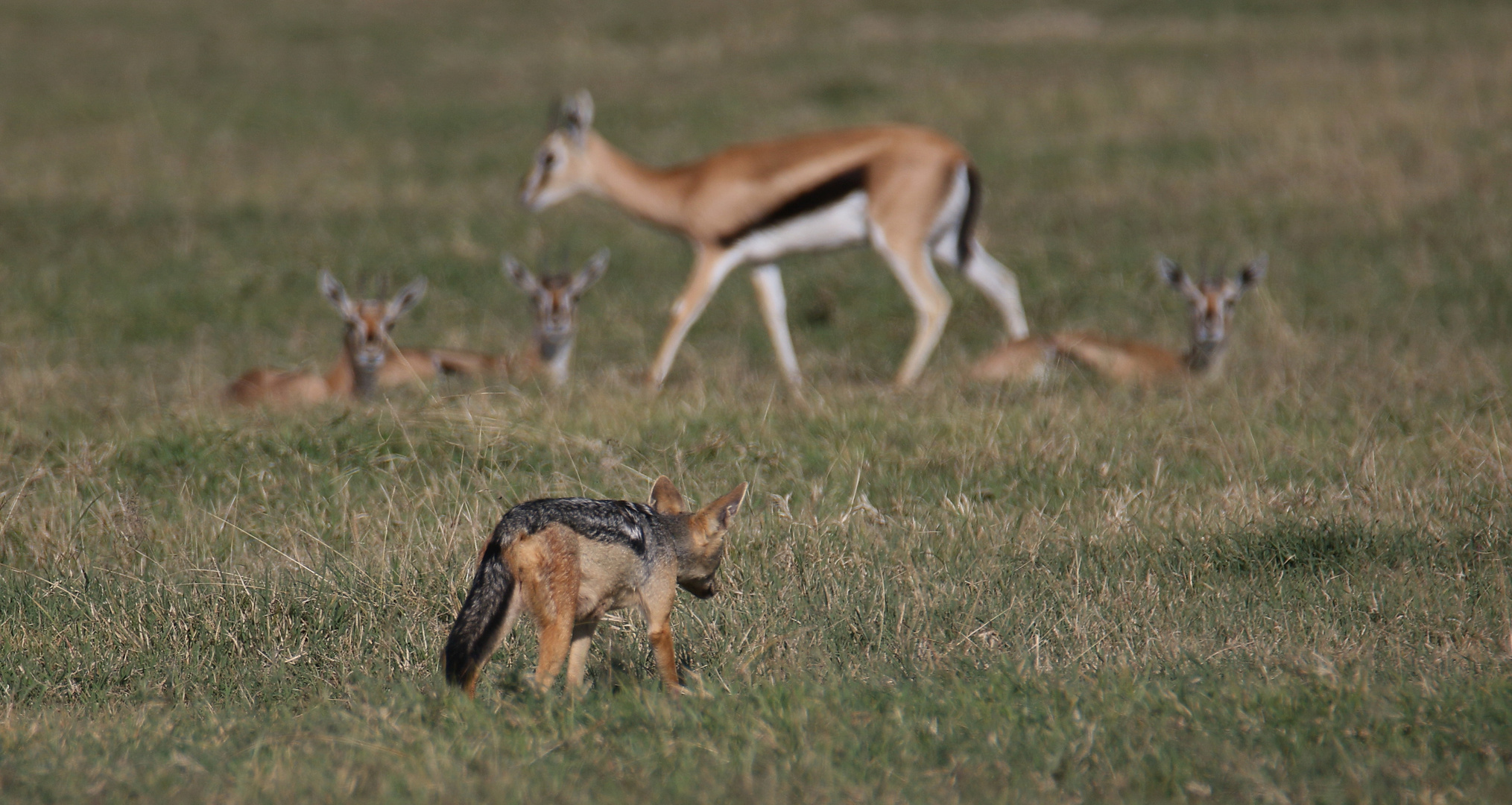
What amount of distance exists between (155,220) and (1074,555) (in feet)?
38.4

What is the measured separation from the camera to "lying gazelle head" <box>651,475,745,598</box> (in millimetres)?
4672

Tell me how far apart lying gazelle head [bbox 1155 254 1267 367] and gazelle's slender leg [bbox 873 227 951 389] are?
61.0 inches

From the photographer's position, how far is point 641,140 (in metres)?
18.3

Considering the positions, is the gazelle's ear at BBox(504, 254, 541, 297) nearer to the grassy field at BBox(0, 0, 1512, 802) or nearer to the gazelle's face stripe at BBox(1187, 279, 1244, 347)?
the grassy field at BBox(0, 0, 1512, 802)

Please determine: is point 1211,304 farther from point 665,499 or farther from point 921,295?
point 665,499

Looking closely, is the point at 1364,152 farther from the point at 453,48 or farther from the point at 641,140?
the point at 453,48

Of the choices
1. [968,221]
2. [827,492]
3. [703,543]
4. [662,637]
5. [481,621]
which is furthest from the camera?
[968,221]

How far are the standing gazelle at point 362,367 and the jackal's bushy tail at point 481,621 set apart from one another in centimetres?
450

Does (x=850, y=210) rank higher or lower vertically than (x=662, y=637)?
higher

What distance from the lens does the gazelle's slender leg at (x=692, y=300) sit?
953 cm

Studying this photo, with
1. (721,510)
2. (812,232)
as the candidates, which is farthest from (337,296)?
(721,510)

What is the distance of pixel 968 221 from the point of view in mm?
10656

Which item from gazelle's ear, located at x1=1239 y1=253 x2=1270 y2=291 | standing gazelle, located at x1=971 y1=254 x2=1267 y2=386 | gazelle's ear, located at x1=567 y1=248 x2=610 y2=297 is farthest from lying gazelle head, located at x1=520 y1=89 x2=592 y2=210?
gazelle's ear, located at x1=1239 y1=253 x2=1270 y2=291

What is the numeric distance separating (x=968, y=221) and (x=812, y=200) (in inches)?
46.1
